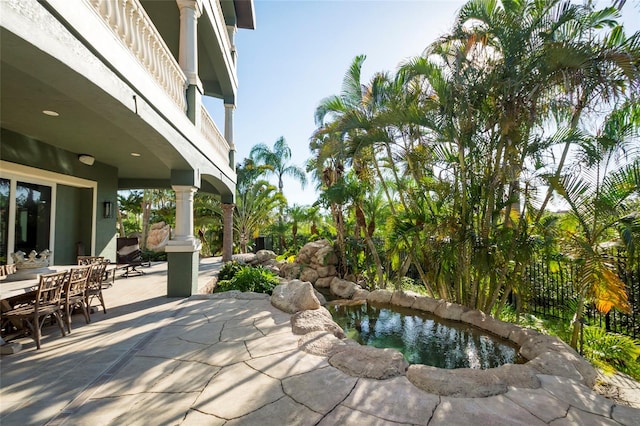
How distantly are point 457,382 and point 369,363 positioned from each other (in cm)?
82

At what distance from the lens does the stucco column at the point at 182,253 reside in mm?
5996

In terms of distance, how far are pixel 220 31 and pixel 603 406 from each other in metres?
9.47

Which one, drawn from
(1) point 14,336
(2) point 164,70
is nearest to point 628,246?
(2) point 164,70

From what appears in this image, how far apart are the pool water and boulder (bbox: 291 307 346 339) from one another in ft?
3.13

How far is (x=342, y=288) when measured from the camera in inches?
387

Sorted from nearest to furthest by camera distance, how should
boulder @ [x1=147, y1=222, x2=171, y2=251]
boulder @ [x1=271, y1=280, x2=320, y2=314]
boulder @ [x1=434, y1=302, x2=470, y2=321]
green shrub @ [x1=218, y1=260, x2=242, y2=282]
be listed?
1. boulder @ [x1=271, y1=280, x2=320, y2=314]
2. boulder @ [x1=434, y1=302, x2=470, y2=321]
3. green shrub @ [x1=218, y1=260, x2=242, y2=282]
4. boulder @ [x1=147, y1=222, x2=171, y2=251]

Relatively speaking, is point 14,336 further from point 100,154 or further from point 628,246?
point 628,246

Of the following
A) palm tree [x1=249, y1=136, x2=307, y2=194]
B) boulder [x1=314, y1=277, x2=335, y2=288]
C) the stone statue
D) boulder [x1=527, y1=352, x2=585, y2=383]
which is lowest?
boulder [x1=314, y1=277, x2=335, y2=288]

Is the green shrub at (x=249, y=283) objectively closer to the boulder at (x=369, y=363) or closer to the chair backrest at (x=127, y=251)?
the chair backrest at (x=127, y=251)

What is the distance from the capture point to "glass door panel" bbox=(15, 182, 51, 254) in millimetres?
6234

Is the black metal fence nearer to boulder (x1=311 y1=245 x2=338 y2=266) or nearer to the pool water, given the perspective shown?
the pool water

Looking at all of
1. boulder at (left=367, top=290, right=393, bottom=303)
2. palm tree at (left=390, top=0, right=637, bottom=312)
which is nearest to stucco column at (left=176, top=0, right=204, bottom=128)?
palm tree at (left=390, top=0, right=637, bottom=312)

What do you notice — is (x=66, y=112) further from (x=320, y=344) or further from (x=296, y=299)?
(x=320, y=344)

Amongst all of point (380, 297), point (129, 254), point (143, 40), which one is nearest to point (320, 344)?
point (380, 297)
